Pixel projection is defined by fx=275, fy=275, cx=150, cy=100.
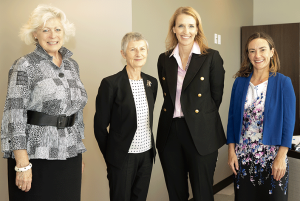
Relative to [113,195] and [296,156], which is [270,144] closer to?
[296,156]

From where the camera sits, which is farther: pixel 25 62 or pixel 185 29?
pixel 185 29

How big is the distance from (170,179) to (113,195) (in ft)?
1.31

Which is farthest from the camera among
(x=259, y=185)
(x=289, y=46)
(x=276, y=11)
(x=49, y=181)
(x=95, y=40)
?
(x=276, y=11)

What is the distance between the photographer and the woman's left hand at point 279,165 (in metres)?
1.67

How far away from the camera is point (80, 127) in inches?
65.9

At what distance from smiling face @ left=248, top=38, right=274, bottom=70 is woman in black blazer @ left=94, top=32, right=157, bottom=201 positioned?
72 centimetres

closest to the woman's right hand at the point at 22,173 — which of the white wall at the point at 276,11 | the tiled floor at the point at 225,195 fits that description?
the tiled floor at the point at 225,195

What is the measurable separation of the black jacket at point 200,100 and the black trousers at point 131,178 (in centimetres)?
17

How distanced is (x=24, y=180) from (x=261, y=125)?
1.40m

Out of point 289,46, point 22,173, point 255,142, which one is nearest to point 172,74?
point 255,142

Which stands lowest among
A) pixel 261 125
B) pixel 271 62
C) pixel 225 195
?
pixel 225 195

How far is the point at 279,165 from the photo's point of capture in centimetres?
167

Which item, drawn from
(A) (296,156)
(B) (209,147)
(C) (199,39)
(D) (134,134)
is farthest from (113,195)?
(A) (296,156)

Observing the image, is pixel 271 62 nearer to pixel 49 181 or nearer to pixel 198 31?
pixel 198 31
